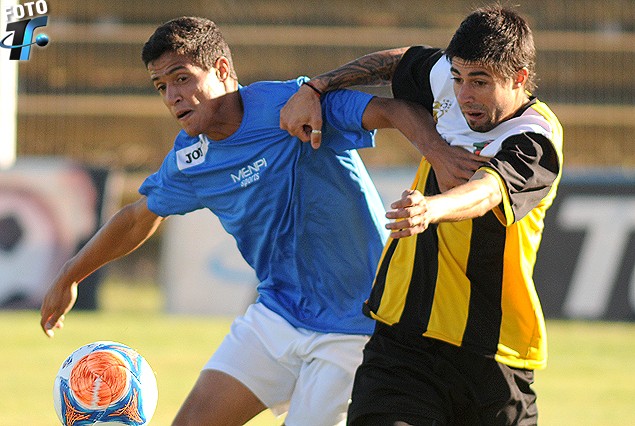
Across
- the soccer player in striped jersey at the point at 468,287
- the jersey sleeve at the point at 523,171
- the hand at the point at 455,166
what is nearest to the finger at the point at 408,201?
the jersey sleeve at the point at 523,171

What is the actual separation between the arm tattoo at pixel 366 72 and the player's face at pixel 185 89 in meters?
0.50

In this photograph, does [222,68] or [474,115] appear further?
[222,68]

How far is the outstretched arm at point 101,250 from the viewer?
5730mm

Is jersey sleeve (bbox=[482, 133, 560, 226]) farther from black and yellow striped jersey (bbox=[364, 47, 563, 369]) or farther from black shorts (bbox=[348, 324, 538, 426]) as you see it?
black shorts (bbox=[348, 324, 538, 426])

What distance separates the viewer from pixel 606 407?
964 cm

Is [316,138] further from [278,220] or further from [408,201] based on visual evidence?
[408,201]

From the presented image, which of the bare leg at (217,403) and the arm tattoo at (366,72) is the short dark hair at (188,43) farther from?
the bare leg at (217,403)

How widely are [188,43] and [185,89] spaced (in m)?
0.21

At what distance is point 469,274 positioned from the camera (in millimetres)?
4676

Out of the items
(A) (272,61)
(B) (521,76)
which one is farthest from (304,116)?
(A) (272,61)

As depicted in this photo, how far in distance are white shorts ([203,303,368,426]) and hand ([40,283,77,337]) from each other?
85 centimetres

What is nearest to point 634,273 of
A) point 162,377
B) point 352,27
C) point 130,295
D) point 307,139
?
point 162,377

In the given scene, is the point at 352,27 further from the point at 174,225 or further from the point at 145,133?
the point at 174,225

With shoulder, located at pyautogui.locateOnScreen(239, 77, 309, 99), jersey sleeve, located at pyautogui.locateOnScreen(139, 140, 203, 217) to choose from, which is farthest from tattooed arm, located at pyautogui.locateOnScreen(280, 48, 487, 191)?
jersey sleeve, located at pyautogui.locateOnScreen(139, 140, 203, 217)
